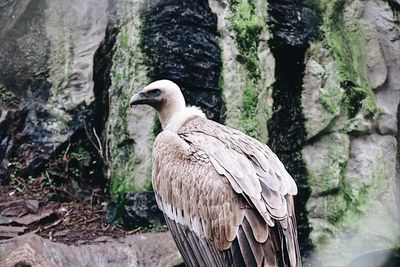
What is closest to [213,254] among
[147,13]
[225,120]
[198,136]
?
[198,136]

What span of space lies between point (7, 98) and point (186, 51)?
8.34 feet

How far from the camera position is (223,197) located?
18.1 feet

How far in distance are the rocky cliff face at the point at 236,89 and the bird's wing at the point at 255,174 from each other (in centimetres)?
211

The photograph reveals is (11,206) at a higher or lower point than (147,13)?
lower

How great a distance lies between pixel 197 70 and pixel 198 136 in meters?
2.17

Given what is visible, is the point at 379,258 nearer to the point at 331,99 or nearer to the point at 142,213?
the point at 331,99

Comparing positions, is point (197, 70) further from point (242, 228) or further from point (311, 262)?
point (242, 228)

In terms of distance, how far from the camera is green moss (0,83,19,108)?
948 cm

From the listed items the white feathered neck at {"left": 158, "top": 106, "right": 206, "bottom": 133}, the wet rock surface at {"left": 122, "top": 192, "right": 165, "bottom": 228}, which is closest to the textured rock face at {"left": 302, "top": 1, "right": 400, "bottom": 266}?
the wet rock surface at {"left": 122, "top": 192, "right": 165, "bottom": 228}

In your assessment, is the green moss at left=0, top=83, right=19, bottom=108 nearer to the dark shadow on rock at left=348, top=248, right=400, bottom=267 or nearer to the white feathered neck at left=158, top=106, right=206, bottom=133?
the white feathered neck at left=158, top=106, right=206, bottom=133

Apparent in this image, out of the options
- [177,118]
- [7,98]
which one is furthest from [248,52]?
[7,98]

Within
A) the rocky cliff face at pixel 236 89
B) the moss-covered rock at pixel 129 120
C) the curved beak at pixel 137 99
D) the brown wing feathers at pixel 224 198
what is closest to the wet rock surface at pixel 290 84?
the rocky cliff face at pixel 236 89

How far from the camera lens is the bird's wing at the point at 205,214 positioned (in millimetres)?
5254

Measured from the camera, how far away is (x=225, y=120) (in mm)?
8188
